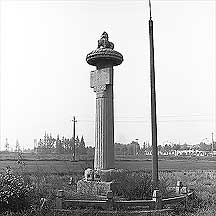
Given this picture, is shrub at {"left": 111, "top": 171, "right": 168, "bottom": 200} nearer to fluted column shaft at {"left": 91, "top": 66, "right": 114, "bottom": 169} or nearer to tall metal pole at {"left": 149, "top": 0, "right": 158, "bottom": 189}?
tall metal pole at {"left": 149, "top": 0, "right": 158, "bottom": 189}

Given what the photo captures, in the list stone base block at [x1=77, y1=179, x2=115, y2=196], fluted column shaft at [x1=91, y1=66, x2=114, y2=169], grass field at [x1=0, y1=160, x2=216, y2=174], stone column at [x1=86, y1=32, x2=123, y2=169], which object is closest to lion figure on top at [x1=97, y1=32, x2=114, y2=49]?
stone column at [x1=86, y1=32, x2=123, y2=169]

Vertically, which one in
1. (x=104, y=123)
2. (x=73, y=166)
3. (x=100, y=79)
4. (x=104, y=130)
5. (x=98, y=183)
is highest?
(x=100, y=79)

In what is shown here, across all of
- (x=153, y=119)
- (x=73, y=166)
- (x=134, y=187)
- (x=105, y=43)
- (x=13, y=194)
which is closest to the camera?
(x=13, y=194)

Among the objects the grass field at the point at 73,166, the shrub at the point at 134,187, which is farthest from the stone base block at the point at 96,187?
the grass field at the point at 73,166

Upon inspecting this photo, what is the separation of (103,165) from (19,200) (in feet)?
15.9

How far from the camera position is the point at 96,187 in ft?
45.9

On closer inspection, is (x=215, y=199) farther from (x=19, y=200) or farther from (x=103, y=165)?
(x=19, y=200)

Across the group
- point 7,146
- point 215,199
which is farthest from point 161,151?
point 215,199

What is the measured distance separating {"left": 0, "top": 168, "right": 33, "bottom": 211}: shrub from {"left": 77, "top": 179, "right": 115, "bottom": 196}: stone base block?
3110mm

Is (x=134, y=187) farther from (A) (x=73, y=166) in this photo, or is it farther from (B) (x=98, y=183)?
(A) (x=73, y=166)

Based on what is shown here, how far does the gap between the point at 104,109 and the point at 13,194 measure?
597 cm

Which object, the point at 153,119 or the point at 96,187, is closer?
the point at 153,119

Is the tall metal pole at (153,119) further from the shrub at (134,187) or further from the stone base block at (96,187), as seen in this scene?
the stone base block at (96,187)

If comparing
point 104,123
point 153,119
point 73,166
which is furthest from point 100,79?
point 73,166
